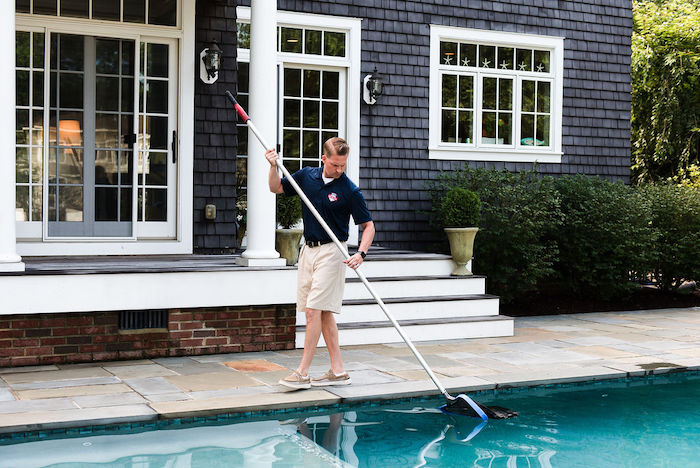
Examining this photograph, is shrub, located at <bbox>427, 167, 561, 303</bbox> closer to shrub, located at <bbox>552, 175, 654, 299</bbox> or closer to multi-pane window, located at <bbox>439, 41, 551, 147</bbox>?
shrub, located at <bbox>552, 175, 654, 299</bbox>

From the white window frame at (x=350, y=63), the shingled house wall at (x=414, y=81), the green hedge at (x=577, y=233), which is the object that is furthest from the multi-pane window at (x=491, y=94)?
the white window frame at (x=350, y=63)

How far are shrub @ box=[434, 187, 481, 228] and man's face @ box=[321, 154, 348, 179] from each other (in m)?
3.61

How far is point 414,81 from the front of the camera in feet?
33.4

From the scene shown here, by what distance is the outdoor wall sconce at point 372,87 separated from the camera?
9773mm

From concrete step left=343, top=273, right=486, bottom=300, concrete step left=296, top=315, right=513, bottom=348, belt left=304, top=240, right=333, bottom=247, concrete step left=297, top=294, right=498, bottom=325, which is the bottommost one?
concrete step left=296, top=315, right=513, bottom=348

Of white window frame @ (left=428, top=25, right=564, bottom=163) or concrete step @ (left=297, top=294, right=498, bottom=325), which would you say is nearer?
concrete step @ (left=297, top=294, right=498, bottom=325)

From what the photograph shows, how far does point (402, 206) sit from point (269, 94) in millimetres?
3392

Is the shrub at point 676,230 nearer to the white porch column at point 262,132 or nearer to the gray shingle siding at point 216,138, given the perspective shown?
the gray shingle siding at point 216,138

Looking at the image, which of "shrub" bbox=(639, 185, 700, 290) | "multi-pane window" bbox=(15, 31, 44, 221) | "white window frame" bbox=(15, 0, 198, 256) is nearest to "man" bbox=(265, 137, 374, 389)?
"white window frame" bbox=(15, 0, 198, 256)

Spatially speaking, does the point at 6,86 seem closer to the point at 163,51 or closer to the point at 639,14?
the point at 163,51

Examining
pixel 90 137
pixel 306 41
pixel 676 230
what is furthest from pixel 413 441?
pixel 676 230

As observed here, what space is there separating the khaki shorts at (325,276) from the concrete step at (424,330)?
1829mm

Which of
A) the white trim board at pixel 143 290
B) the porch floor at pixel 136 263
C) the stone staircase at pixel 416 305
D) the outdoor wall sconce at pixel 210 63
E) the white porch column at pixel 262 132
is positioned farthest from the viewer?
the outdoor wall sconce at pixel 210 63

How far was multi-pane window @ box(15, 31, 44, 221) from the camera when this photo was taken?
8094mm
